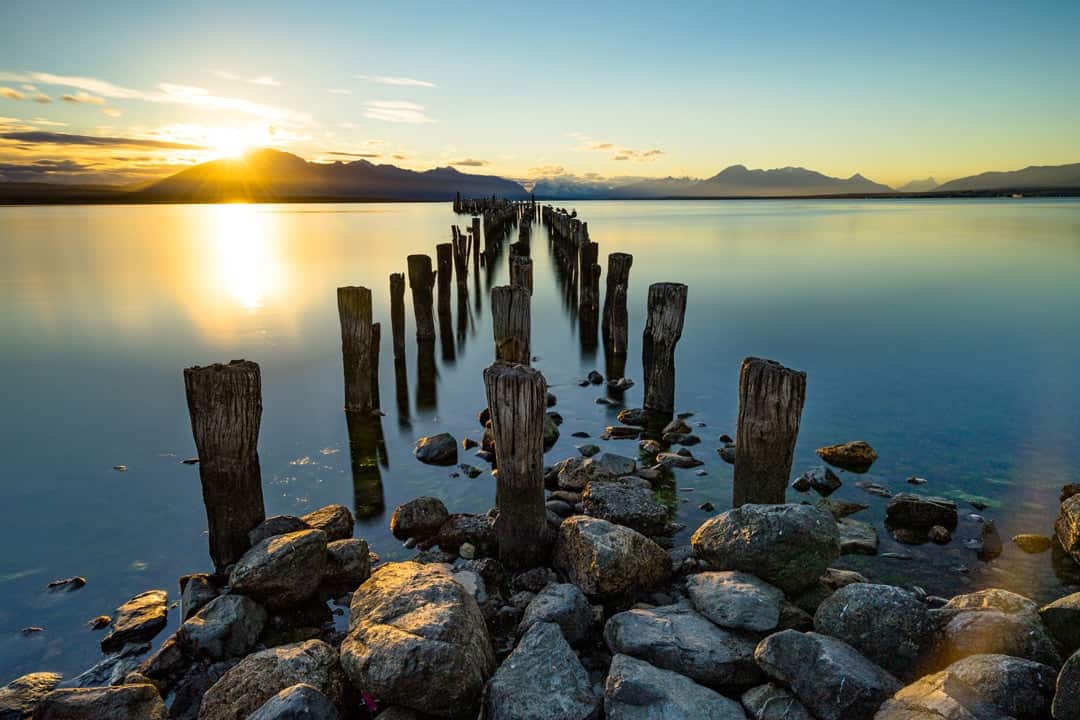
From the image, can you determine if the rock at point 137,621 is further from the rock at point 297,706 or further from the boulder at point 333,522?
the rock at point 297,706

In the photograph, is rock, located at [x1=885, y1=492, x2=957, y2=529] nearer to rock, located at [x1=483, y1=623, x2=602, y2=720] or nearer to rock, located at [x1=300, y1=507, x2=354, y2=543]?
rock, located at [x1=483, y1=623, x2=602, y2=720]

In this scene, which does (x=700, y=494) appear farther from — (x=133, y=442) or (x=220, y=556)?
(x=133, y=442)

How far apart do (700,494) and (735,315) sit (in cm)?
1425

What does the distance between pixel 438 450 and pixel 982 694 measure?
6.51 m

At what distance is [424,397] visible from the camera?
38.6 feet

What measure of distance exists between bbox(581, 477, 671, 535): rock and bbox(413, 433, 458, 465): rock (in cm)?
250

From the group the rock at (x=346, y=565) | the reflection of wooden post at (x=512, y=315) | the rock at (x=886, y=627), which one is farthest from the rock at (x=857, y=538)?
the rock at (x=346, y=565)

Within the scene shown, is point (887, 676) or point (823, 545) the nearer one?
point (887, 676)

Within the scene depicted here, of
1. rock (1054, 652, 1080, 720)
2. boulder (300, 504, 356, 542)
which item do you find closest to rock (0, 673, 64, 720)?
boulder (300, 504, 356, 542)

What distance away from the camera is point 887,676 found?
3.71 metres

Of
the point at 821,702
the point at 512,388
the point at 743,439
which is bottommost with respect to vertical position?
the point at 821,702

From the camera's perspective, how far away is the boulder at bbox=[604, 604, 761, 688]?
13.1 ft

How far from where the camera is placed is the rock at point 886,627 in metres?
3.98

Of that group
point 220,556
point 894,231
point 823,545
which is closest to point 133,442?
point 220,556
